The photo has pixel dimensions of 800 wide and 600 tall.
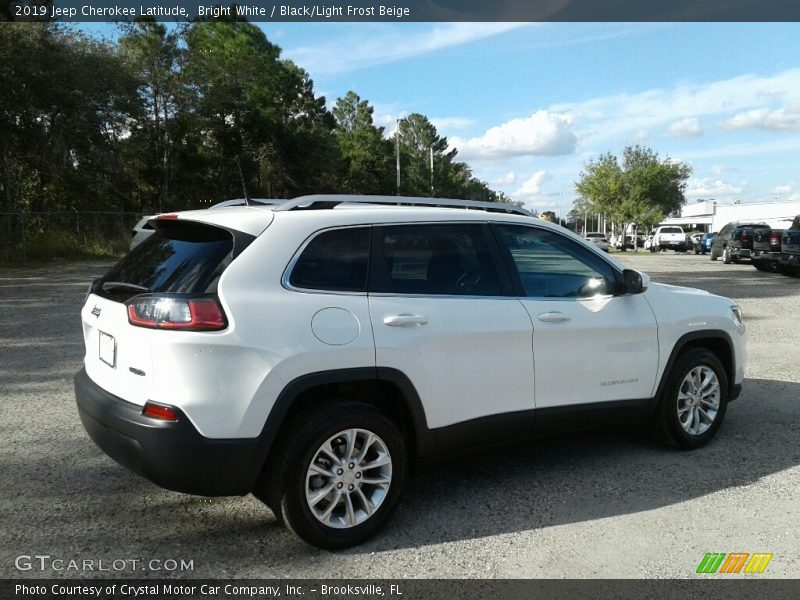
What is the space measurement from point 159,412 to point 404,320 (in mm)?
1293

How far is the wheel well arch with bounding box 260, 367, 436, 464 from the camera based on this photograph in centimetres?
346

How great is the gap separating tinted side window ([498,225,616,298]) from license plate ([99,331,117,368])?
2299 millimetres

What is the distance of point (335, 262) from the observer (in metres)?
3.78

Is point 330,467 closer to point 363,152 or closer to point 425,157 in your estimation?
point 363,152

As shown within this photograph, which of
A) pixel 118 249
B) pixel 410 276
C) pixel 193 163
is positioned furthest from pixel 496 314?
pixel 193 163

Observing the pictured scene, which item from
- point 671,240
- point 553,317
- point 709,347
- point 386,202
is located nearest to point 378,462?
point 553,317

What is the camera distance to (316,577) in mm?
3383

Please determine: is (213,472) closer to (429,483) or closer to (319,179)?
(429,483)

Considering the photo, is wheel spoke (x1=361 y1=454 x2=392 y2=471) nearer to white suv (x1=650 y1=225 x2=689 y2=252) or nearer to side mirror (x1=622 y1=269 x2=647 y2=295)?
side mirror (x1=622 y1=269 x2=647 y2=295)

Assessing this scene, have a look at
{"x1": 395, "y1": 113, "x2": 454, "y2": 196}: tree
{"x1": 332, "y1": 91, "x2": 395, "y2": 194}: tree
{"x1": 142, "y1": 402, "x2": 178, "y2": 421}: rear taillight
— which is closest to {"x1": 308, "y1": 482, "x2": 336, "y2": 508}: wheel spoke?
{"x1": 142, "y1": 402, "x2": 178, "y2": 421}: rear taillight

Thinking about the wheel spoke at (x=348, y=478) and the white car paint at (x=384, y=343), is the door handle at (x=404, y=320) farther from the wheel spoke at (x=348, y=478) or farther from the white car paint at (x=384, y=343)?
the wheel spoke at (x=348, y=478)

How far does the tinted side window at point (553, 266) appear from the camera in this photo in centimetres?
449

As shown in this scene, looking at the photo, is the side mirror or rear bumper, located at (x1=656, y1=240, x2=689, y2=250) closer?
the side mirror

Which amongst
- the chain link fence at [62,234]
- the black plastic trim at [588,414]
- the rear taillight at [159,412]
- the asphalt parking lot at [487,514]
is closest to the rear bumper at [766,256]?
the asphalt parking lot at [487,514]
